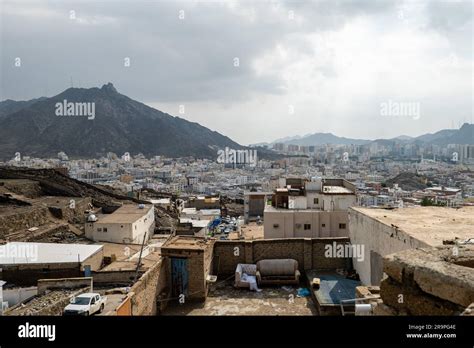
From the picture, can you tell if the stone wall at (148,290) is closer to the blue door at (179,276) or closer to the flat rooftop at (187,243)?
the blue door at (179,276)

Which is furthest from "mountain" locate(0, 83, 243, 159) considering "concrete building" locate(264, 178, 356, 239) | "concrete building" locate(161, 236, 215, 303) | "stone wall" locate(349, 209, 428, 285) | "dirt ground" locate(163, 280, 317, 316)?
"stone wall" locate(349, 209, 428, 285)

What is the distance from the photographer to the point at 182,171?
463 feet

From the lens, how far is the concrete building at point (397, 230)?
10.0m

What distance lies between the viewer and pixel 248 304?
471 inches

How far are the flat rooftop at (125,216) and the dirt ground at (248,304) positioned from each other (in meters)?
12.0

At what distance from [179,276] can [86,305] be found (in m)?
3.77

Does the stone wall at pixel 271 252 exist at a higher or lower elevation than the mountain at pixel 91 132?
lower

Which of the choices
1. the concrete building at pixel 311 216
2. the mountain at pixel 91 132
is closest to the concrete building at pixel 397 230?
the concrete building at pixel 311 216

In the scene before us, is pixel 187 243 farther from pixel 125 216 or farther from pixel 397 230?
pixel 125 216

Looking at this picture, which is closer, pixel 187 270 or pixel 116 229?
pixel 187 270

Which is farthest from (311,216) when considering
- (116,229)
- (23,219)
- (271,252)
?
(23,219)
